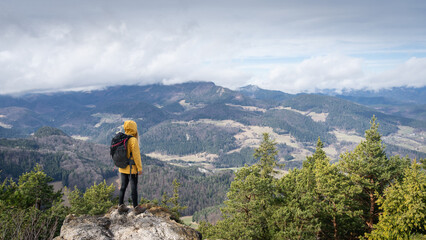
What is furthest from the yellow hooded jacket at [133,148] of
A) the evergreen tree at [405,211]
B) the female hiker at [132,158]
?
the evergreen tree at [405,211]

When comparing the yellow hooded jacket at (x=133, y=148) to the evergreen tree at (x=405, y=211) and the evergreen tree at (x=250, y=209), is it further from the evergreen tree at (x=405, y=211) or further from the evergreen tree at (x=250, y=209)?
the evergreen tree at (x=405, y=211)

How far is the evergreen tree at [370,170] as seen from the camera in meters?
30.8

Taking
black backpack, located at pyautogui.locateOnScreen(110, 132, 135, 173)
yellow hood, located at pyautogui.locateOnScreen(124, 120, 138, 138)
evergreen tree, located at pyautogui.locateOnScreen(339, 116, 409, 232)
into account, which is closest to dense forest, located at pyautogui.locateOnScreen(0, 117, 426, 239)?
evergreen tree, located at pyautogui.locateOnScreen(339, 116, 409, 232)

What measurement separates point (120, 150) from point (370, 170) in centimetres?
3095

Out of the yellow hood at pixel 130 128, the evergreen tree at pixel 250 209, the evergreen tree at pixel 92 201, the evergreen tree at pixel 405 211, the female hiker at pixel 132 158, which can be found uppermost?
the yellow hood at pixel 130 128

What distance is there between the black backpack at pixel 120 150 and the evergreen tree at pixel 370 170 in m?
27.8

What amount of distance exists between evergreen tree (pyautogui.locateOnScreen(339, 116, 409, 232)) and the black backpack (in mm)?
27800

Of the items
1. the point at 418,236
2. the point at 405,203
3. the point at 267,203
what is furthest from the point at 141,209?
the point at 418,236

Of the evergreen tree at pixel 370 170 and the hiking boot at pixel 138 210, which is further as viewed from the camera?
the evergreen tree at pixel 370 170

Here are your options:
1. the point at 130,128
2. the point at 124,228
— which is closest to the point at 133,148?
the point at 130,128

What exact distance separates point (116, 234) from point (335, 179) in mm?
24120

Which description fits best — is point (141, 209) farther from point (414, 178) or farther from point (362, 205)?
point (362, 205)

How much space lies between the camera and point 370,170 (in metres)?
30.9

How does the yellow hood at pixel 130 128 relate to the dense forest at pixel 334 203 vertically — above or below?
above
